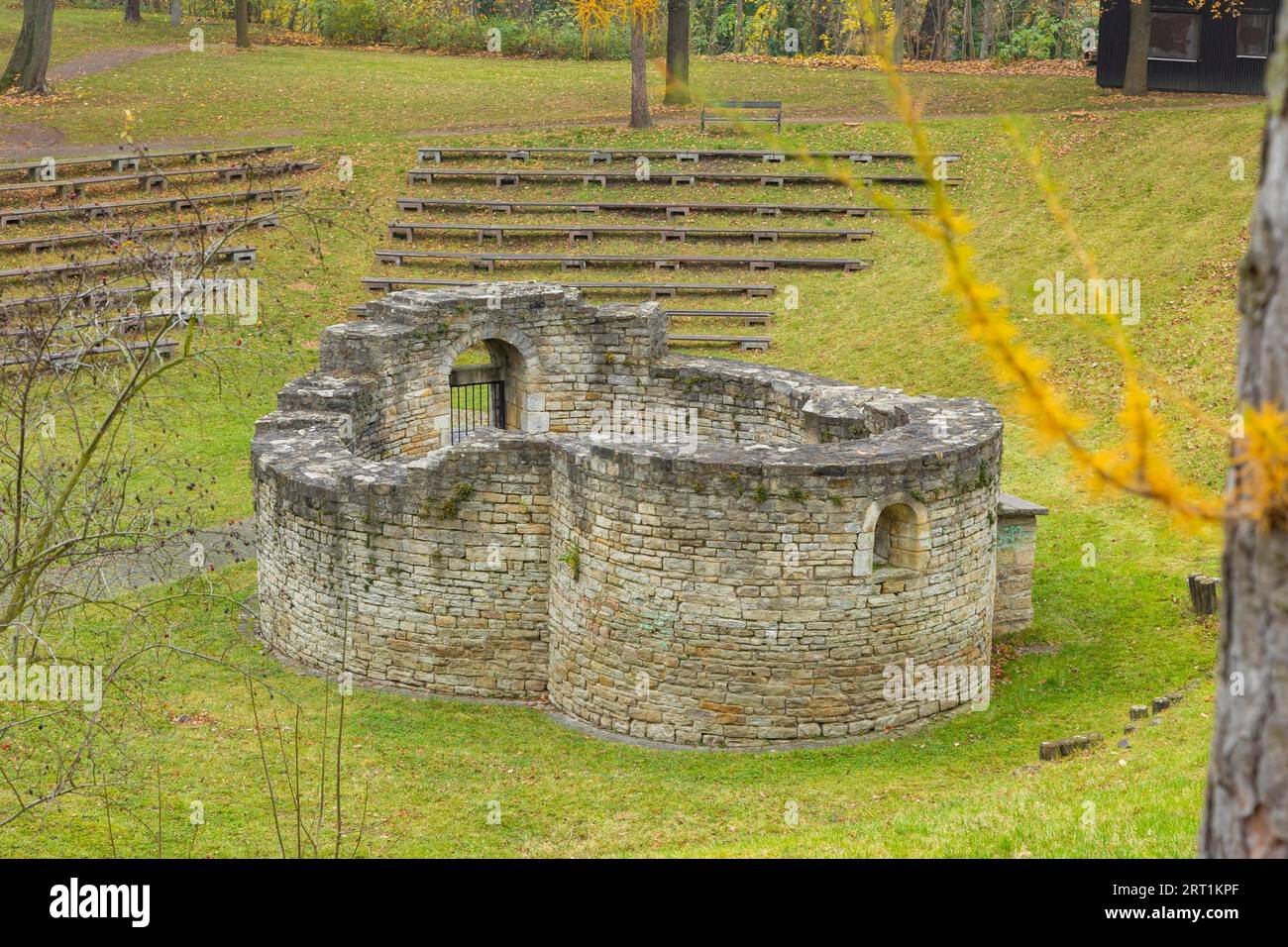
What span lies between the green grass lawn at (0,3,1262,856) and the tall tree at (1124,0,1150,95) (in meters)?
0.77

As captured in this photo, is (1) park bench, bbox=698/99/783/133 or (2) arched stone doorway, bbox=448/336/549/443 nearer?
(2) arched stone doorway, bbox=448/336/549/443

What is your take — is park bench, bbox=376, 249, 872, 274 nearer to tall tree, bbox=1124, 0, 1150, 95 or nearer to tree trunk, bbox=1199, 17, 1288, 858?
tall tree, bbox=1124, 0, 1150, 95

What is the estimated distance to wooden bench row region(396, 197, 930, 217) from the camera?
36.3m

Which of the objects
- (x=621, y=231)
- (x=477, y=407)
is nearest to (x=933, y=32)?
(x=621, y=231)

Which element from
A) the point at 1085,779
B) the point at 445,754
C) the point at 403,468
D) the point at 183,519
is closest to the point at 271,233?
the point at 183,519

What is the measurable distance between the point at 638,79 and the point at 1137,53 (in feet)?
39.8

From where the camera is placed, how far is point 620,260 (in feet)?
111

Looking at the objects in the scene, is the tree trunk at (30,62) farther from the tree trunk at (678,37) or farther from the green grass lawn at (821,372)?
the tree trunk at (678,37)

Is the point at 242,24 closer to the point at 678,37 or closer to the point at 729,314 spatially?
the point at 678,37

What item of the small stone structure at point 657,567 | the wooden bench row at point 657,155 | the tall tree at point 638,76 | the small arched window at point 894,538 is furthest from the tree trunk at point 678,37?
the small arched window at point 894,538

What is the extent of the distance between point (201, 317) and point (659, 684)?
50.2 ft

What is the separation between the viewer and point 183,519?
76.2ft


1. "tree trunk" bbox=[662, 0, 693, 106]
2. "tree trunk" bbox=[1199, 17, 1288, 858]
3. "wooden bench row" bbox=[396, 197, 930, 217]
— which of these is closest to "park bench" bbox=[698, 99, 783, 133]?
"tree trunk" bbox=[662, 0, 693, 106]

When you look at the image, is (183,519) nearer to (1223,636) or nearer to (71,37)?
(1223,636)
